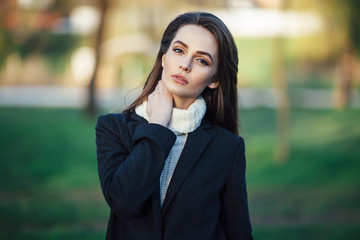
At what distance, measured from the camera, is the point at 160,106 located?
66.5 inches

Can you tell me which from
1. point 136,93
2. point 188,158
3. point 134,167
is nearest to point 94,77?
point 136,93

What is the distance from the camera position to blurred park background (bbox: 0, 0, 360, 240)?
5.47 m

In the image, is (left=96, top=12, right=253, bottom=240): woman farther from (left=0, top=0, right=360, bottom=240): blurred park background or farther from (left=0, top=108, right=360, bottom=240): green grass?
(left=0, top=108, right=360, bottom=240): green grass

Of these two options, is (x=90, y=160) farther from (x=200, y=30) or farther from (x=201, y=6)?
(x=200, y=30)

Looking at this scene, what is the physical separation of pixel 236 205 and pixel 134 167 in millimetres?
495

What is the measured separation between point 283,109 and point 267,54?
A: 15.3 feet

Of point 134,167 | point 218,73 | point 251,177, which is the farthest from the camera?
point 251,177

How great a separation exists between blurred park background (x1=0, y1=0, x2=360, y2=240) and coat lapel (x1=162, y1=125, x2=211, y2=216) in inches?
73.8

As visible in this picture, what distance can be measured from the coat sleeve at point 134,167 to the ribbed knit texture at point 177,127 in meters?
0.15

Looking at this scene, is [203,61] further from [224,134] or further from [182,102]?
[224,134]

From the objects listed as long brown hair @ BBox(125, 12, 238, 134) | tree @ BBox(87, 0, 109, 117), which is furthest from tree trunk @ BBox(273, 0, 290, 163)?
long brown hair @ BBox(125, 12, 238, 134)

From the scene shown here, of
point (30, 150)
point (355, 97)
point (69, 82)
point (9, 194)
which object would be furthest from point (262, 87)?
point (9, 194)

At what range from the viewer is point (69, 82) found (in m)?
12.6

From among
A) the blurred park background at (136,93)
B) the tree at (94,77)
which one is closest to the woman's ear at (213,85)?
the blurred park background at (136,93)
